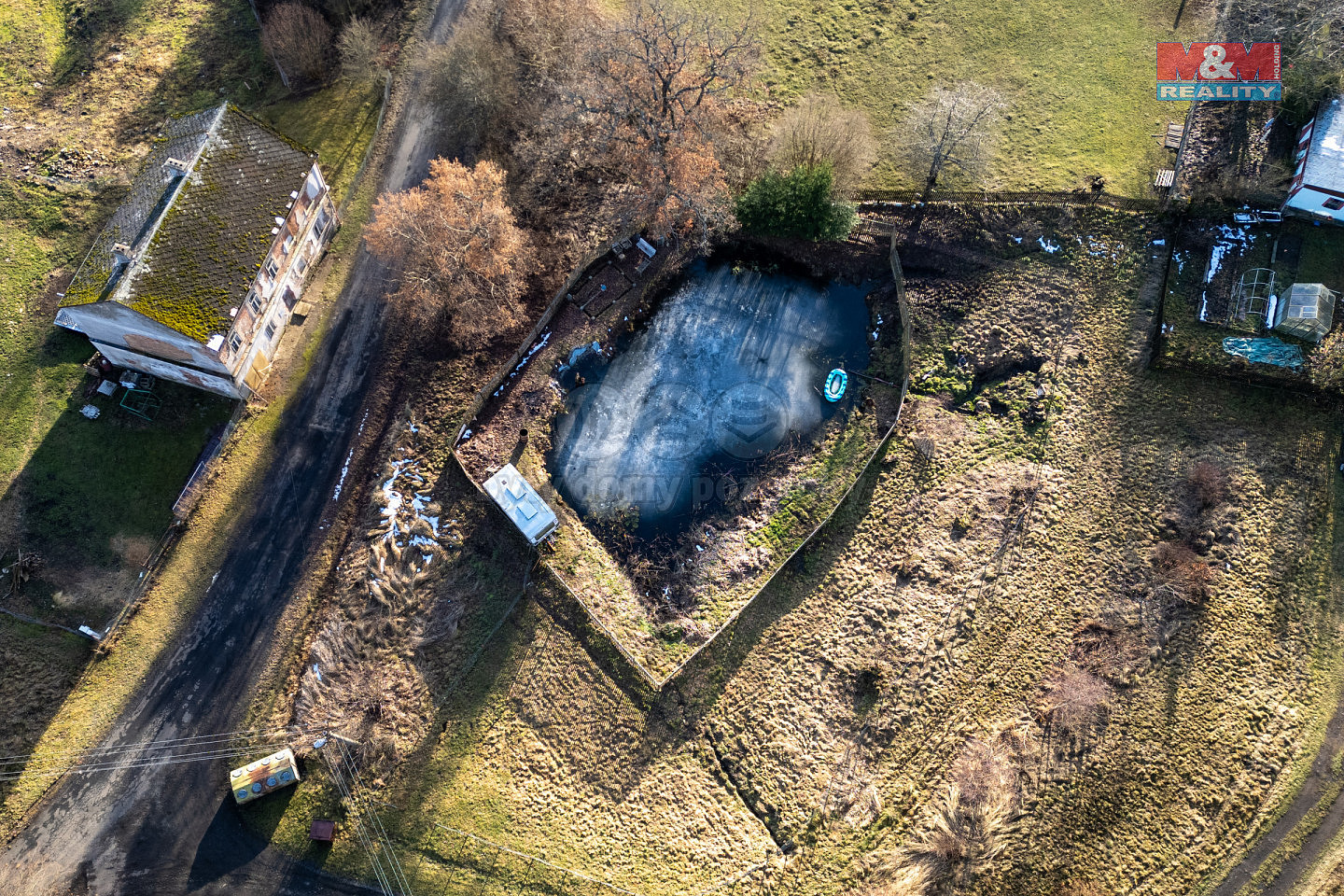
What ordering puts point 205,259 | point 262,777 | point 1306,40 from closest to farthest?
point 262,777
point 205,259
point 1306,40

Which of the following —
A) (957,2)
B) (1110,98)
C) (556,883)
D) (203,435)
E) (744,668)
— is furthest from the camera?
(957,2)

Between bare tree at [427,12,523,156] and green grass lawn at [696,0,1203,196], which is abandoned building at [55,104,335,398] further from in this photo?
green grass lawn at [696,0,1203,196]

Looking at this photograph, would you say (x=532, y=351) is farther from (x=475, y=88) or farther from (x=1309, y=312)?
(x=1309, y=312)

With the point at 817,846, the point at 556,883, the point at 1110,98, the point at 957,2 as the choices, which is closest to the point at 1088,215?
the point at 1110,98

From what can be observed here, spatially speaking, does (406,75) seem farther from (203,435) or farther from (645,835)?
(645,835)

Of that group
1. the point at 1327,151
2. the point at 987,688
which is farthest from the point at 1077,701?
the point at 1327,151
